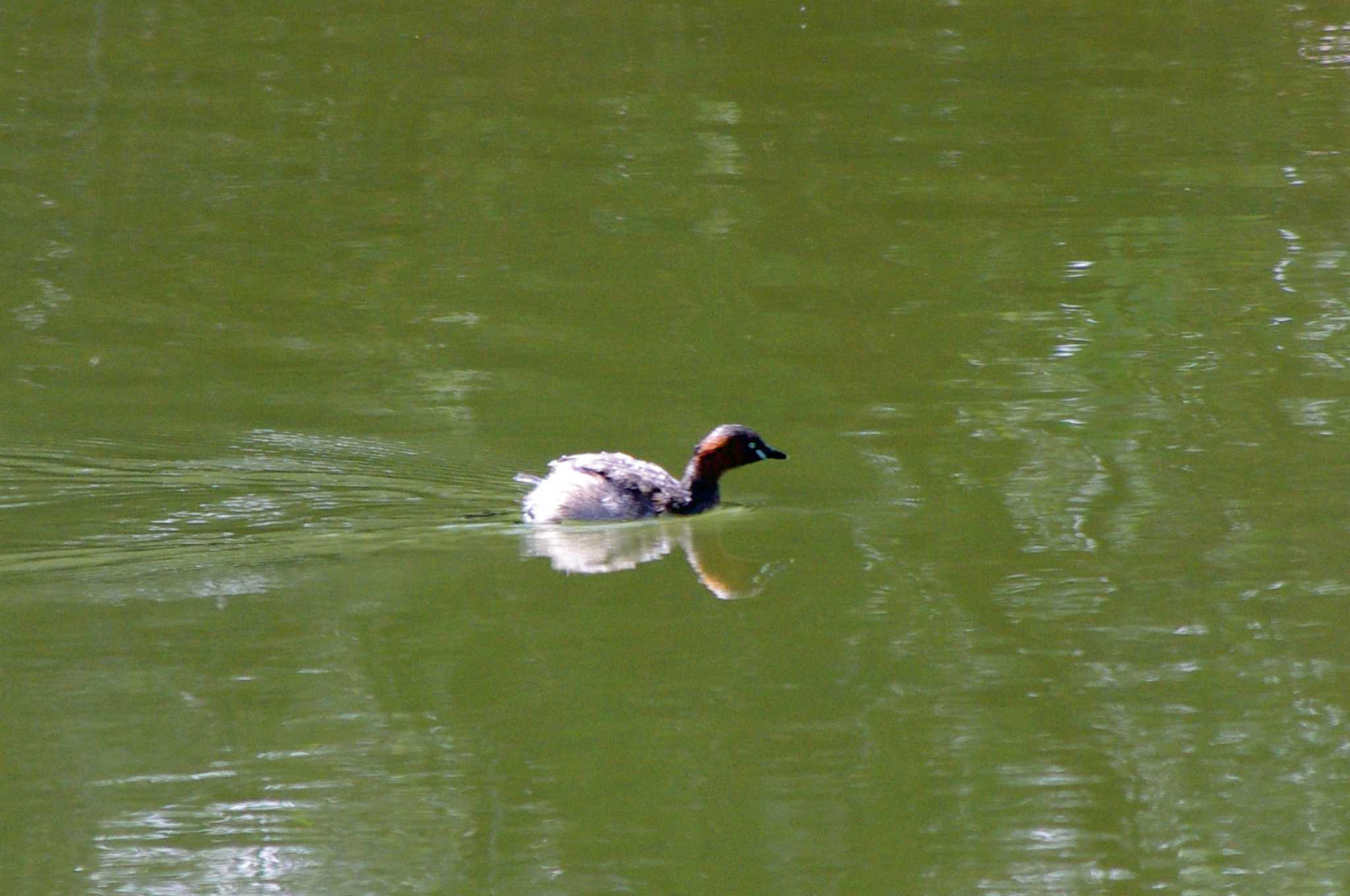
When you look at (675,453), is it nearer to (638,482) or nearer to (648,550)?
(638,482)

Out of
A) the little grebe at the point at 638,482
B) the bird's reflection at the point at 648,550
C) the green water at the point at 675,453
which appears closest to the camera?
the green water at the point at 675,453

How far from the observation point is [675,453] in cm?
1157

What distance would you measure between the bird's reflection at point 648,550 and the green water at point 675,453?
0.12ft

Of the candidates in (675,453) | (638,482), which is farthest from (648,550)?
(675,453)

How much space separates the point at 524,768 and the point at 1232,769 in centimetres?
223

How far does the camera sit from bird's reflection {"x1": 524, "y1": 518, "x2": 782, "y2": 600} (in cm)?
937

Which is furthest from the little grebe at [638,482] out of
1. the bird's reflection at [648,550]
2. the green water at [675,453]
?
the green water at [675,453]

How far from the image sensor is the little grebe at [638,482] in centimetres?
1041

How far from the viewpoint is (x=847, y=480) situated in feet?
34.9

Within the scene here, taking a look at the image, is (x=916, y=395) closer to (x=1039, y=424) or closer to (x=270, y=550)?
(x=1039, y=424)

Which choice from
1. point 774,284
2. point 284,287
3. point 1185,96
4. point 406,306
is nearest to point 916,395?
point 774,284

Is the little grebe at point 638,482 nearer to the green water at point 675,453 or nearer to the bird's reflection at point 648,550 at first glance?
the bird's reflection at point 648,550

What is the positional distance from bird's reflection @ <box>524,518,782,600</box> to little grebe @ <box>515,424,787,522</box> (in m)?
0.08

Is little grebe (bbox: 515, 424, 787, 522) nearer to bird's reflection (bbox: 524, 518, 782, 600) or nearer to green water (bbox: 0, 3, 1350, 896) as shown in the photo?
bird's reflection (bbox: 524, 518, 782, 600)
